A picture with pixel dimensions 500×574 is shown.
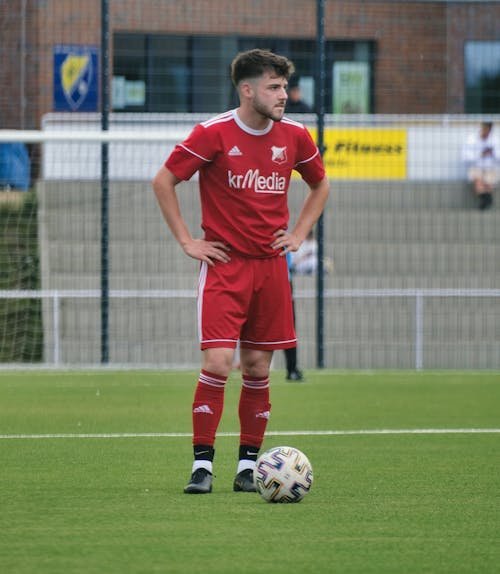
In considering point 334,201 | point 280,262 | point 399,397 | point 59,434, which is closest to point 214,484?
point 280,262

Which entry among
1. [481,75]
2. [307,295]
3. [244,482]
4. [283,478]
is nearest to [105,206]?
[307,295]

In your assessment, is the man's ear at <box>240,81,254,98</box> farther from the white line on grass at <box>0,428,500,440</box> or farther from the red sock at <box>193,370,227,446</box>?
the white line on grass at <box>0,428,500,440</box>

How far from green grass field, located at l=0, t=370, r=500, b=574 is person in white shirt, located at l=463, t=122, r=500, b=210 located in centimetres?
754

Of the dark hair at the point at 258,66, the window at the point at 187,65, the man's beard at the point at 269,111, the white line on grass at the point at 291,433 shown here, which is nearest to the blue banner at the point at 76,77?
the window at the point at 187,65

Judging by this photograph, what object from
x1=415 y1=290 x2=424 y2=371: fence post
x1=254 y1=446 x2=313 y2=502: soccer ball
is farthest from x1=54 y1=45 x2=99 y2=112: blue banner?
x1=254 y1=446 x2=313 y2=502: soccer ball

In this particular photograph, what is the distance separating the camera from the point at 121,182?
18.0 metres

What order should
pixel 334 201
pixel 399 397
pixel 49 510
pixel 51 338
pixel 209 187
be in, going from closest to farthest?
1. pixel 49 510
2. pixel 209 187
3. pixel 399 397
4. pixel 51 338
5. pixel 334 201

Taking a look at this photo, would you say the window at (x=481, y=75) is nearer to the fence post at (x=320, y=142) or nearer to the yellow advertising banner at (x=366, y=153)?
the yellow advertising banner at (x=366, y=153)

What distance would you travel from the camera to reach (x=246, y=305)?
6.35m

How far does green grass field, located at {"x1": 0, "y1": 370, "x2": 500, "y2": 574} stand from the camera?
4594 mm

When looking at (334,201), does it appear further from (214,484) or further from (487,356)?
(214,484)

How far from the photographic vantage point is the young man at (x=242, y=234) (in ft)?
20.7

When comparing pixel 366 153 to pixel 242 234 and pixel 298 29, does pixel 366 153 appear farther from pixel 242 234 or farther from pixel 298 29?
pixel 242 234

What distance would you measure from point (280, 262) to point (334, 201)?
12623mm
